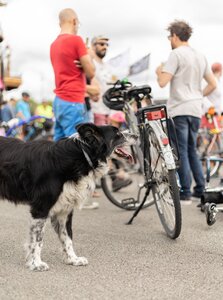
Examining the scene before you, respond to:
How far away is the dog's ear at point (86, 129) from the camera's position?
3.97 metres

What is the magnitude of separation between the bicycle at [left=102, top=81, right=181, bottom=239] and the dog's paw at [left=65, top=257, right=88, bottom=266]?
97 cm

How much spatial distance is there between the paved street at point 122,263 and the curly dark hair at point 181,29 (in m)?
2.46

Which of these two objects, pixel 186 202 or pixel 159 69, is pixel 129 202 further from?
pixel 159 69

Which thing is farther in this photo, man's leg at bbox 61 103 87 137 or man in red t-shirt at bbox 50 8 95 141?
man's leg at bbox 61 103 87 137

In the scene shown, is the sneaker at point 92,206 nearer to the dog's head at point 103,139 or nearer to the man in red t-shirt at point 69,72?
the man in red t-shirt at point 69,72

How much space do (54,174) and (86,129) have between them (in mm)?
423

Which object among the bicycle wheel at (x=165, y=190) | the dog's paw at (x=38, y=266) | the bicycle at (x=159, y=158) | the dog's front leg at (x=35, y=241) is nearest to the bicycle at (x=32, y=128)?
the bicycle at (x=159, y=158)

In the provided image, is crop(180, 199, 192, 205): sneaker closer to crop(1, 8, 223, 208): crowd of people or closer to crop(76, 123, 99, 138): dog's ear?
crop(1, 8, 223, 208): crowd of people

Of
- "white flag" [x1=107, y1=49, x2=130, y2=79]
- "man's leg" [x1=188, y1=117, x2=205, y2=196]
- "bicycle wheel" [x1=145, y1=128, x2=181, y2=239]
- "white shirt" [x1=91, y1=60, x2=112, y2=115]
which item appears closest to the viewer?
"bicycle wheel" [x1=145, y1=128, x2=181, y2=239]

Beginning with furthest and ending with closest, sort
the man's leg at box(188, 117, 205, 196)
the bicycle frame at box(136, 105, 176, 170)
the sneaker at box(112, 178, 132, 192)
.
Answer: the sneaker at box(112, 178, 132, 192) < the man's leg at box(188, 117, 205, 196) < the bicycle frame at box(136, 105, 176, 170)

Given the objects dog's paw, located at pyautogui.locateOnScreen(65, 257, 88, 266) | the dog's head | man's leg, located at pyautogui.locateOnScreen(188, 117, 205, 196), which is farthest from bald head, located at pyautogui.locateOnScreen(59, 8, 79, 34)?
dog's paw, located at pyautogui.locateOnScreen(65, 257, 88, 266)

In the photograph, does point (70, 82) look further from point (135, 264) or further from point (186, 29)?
point (135, 264)

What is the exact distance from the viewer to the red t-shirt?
612 cm

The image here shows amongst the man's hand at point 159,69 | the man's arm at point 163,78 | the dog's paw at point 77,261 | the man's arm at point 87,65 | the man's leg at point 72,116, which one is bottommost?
the dog's paw at point 77,261
